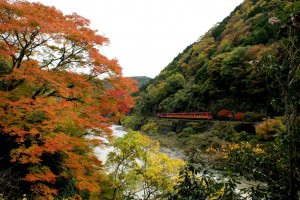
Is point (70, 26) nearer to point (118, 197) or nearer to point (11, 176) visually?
point (11, 176)

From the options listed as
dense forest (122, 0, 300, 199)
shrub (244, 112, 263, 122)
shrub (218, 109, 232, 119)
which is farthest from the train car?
shrub (244, 112, 263, 122)

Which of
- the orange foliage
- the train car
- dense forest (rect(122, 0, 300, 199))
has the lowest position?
the train car

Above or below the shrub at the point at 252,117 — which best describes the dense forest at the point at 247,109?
above

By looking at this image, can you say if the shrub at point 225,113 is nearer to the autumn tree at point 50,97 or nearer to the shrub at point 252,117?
the shrub at point 252,117

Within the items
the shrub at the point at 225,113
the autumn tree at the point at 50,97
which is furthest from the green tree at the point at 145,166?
the shrub at the point at 225,113

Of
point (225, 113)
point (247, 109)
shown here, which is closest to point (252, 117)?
point (247, 109)

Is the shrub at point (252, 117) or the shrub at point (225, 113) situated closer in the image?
the shrub at point (252, 117)

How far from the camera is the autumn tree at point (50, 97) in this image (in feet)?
22.1

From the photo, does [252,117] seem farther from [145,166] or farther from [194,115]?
[145,166]

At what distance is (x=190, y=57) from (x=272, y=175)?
→ 215ft

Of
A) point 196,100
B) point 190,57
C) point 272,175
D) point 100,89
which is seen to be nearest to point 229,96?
point 196,100

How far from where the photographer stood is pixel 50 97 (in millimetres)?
8492

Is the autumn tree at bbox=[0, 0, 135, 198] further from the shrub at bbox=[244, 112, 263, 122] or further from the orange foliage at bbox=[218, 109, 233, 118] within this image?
the orange foliage at bbox=[218, 109, 233, 118]

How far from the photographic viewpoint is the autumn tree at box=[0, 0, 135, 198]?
→ 265 inches
